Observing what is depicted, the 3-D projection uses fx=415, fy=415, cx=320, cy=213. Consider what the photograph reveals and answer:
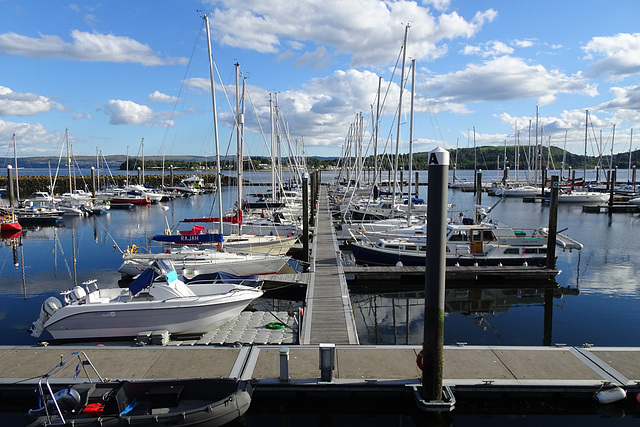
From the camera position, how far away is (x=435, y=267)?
7.56 meters

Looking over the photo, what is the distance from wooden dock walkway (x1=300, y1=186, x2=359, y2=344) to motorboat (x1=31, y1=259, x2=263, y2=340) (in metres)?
2.43

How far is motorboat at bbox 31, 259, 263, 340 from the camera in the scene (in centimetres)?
1229

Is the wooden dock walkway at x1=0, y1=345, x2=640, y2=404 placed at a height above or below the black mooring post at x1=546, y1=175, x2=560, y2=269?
below

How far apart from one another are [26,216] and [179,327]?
40.1m

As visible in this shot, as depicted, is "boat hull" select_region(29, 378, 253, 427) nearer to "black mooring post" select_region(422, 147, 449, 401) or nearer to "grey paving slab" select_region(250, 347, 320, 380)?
"grey paving slab" select_region(250, 347, 320, 380)

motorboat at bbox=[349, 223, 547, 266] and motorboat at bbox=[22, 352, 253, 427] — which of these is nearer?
motorboat at bbox=[22, 352, 253, 427]

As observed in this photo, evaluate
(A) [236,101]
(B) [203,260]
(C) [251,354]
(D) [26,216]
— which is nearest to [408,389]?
(C) [251,354]

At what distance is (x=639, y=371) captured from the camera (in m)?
8.82

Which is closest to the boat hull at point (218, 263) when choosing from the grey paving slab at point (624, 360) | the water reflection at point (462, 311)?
the water reflection at point (462, 311)

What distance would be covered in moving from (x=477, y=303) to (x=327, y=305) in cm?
797

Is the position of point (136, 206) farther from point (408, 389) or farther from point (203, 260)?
point (408, 389)

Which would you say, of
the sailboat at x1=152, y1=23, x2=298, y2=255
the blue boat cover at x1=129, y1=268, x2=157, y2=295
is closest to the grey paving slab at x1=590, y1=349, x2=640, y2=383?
the blue boat cover at x1=129, y1=268, x2=157, y2=295

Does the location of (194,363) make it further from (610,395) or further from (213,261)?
(213,261)

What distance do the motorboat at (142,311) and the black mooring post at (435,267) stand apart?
704 centimetres
